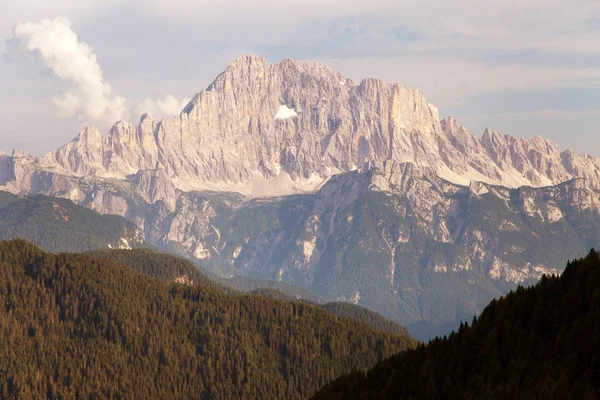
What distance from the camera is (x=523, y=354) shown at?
164750 millimetres

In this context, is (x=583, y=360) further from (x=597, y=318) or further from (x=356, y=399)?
(x=356, y=399)

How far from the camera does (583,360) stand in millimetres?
154500

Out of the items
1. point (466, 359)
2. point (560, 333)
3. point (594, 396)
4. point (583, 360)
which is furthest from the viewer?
point (466, 359)

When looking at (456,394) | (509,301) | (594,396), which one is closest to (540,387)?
(594,396)

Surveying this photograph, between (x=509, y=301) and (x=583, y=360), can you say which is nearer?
(x=583, y=360)

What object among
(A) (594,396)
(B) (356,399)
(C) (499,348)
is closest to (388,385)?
(B) (356,399)

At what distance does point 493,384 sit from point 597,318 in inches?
797

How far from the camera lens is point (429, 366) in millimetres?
180625

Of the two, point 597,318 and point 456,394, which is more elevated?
point 597,318

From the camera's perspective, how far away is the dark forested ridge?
15050cm

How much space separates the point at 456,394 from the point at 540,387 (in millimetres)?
18650

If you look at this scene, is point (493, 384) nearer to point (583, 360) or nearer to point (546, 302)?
point (583, 360)

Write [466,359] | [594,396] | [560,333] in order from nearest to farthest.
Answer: [594,396]
[560,333]
[466,359]

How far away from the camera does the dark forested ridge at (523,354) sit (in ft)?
494
